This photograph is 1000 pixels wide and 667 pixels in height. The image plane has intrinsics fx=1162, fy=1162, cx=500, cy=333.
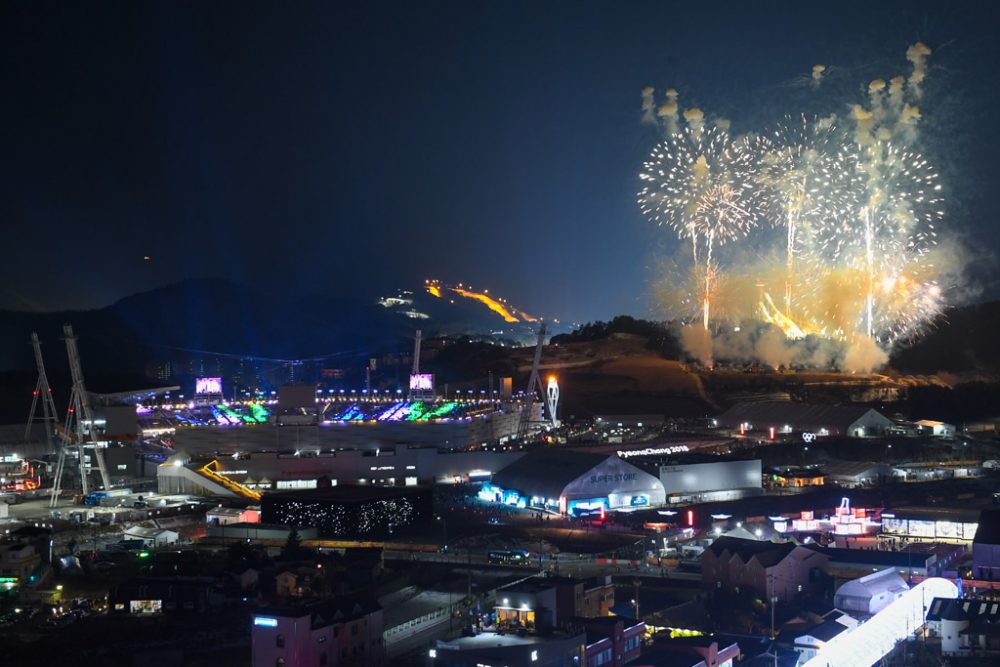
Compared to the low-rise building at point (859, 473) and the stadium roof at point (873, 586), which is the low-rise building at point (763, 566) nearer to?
the stadium roof at point (873, 586)

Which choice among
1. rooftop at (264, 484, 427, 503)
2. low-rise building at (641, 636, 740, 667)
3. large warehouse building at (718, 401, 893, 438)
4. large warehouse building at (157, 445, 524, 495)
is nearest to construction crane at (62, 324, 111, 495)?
large warehouse building at (157, 445, 524, 495)

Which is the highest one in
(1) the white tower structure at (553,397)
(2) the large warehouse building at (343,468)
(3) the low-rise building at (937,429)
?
(1) the white tower structure at (553,397)

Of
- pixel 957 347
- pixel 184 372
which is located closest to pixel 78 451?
pixel 184 372

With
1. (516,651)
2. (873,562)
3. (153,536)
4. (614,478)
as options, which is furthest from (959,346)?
(516,651)

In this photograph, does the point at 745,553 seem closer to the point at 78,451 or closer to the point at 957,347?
the point at 78,451

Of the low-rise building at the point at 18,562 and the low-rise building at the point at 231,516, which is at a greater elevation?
the low-rise building at the point at 231,516

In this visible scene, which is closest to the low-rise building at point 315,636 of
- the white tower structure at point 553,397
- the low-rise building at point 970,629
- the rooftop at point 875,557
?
the low-rise building at point 970,629

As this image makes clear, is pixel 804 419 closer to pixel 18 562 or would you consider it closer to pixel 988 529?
pixel 988 529
